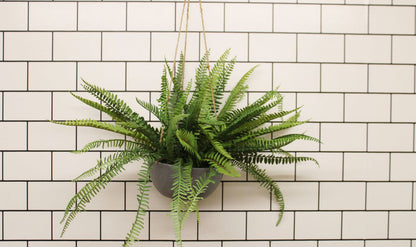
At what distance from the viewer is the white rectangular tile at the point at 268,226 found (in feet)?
3.82

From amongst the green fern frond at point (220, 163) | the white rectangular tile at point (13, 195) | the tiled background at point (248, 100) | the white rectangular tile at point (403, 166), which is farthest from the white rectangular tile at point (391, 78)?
the white rectangular tile at point (13, 195)

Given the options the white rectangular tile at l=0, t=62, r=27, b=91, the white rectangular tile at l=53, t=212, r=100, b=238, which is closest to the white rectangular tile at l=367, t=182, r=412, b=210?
the white rectangular tile at l=53, t=212, r=100, b=238

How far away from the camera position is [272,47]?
1160mm

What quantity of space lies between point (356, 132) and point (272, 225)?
0.52 m

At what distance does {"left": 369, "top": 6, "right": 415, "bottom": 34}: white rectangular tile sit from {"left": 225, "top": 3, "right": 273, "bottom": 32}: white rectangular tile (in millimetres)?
455

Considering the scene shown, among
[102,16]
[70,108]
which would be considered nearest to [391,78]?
[102,16]

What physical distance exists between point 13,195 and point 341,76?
1419 mm

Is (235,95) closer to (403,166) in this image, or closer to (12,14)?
(403,166)

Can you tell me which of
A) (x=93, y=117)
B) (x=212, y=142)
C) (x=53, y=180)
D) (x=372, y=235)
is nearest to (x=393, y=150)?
(x=372, y=235)

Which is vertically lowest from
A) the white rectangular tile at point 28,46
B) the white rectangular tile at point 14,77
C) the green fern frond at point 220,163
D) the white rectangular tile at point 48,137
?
the green fern frond at point 220,163

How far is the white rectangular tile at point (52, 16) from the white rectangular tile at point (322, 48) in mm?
938

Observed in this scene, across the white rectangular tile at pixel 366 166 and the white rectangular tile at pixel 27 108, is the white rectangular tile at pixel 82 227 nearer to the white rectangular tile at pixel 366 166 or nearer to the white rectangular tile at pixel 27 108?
the white rectangular tile at pixel 27 108

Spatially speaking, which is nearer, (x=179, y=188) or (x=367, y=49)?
(x=179, y=188)

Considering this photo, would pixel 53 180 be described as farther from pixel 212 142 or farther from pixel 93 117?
pixel 212 142
